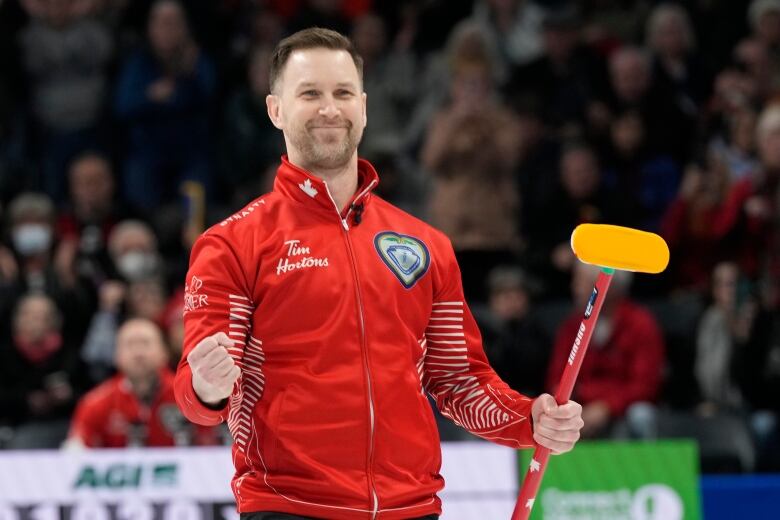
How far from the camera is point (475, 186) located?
9.45 m

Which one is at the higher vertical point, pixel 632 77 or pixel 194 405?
pixel 632 77

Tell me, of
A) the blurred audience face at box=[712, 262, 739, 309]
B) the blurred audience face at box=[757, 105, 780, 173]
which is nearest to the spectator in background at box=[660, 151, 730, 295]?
the blurred audience face at box=[757, 105, 780, 173]

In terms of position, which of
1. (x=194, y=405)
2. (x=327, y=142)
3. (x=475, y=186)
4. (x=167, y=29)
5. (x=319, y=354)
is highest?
(x=167, y=29)

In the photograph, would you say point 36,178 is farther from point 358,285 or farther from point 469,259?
point 358,285

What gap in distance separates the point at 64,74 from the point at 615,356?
4.82m

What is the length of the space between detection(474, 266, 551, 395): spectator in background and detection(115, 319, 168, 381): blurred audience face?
2022mm

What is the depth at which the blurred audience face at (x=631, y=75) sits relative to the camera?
10.1 m

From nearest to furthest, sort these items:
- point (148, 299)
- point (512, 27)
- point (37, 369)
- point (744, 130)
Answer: point (37, 369) < point (148, 299) < point (744, 130) < point (512, 27)

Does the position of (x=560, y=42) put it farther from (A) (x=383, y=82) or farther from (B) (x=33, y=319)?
(B) (x=33, y=319)

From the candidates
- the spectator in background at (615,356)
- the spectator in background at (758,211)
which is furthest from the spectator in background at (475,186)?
the spectator in background at (758,211)

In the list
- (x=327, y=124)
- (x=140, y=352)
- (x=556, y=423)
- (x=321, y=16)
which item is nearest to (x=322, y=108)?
(x=327, y=124)

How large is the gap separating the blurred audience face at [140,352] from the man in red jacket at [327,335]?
4.38m

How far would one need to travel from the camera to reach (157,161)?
10508 mm

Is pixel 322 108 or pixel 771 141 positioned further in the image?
pixel 771 141
